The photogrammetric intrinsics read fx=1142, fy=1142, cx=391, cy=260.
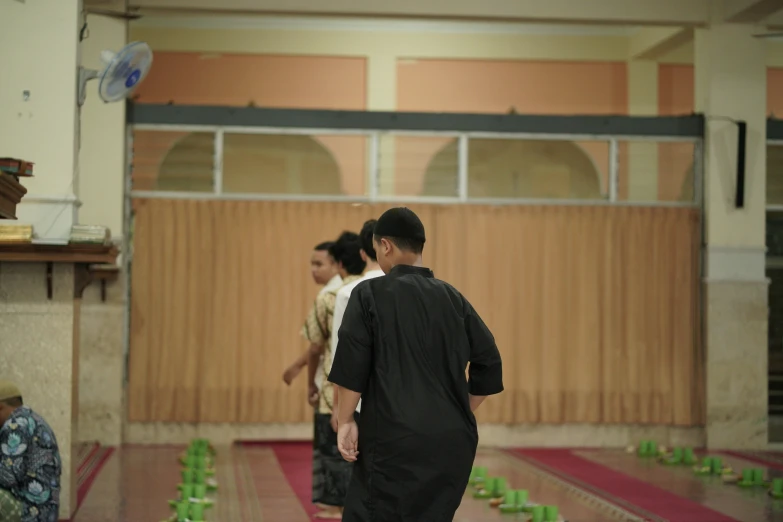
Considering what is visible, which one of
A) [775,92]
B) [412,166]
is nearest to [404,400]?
[412,166]

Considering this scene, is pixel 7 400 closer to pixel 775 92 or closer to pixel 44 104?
pixel 44 104

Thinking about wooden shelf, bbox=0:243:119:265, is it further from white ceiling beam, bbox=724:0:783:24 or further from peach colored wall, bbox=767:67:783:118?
peach colored wall, bbox=767:67:783:118

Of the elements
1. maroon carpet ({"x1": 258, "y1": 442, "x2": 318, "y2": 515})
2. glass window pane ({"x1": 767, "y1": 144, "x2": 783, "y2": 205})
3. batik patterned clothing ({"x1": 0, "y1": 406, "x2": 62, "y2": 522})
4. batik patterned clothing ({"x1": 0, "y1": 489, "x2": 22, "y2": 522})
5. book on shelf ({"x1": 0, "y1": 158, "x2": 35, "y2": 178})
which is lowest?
maroon carpet ({"x1": 258, "y1": 442, "x2": 318, "y2": 515})

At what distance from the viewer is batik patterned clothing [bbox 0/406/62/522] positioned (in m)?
4.57

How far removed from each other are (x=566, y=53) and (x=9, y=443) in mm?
8363

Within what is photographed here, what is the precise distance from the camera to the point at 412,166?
995cm

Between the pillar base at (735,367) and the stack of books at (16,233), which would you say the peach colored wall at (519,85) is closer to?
the pillar base at (735,367)

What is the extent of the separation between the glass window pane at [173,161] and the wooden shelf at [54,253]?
377cm

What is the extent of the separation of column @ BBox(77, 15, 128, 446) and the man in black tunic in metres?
6.34

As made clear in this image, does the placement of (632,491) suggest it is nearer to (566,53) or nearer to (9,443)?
(9,443)

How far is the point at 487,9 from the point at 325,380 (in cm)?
477

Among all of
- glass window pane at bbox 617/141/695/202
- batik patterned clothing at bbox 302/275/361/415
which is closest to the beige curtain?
glass window pane at bbox 617/141/695/202

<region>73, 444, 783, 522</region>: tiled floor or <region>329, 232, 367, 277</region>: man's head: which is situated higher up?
<region>329, 232, 367, 277</region>: man's head

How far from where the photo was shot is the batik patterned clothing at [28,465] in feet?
15.0
